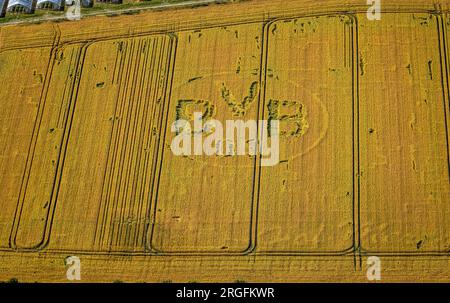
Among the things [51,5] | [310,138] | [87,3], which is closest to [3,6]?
[51,5]

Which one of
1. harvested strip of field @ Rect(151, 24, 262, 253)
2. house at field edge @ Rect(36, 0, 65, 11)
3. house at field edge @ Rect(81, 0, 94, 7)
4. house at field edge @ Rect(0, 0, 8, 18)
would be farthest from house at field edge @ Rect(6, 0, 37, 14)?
harvested strip of field @ Rect(151, 24, 262, 253)

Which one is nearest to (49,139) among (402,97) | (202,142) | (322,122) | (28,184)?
(28,184)

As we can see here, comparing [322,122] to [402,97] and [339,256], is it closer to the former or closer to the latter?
[402,97]

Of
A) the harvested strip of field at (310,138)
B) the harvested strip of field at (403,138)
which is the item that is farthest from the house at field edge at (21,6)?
the harvested strip of field at (403,138)

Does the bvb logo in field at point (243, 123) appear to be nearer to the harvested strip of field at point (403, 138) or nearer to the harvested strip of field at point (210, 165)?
the harvested strip of field at point (210, 165)

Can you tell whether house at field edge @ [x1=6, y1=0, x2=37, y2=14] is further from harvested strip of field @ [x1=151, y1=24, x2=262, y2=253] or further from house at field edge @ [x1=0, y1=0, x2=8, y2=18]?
harvested strip of field @ [x1=151, y1=24, x2=262, y2=253]

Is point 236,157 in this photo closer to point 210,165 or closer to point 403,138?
point 210,165
